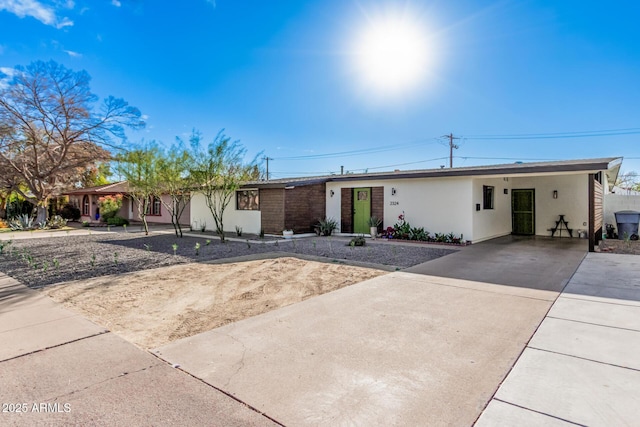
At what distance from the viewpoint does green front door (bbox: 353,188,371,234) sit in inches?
545

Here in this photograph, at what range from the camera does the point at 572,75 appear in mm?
13492

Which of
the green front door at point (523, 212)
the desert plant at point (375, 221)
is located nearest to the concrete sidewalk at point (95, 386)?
the desert plant at point (375, 221)

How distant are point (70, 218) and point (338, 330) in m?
30.9

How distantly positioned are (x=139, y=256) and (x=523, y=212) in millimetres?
14940

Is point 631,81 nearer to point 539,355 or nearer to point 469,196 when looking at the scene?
point 469,196

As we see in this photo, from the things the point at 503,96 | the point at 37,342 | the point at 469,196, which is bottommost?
the point at 37,342

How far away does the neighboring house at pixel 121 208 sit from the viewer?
77.6ft

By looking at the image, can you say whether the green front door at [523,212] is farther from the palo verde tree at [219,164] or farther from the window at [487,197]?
the palo verde tree at [219,164]

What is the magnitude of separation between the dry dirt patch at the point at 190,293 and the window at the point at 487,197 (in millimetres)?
7332

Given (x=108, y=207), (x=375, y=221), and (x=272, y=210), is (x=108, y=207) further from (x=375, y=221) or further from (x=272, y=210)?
(x=375, y=221)

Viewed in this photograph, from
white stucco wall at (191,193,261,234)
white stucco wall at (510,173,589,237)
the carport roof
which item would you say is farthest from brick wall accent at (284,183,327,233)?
white stucco wall at (510,173,589,237)

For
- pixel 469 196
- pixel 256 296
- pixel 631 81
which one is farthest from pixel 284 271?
pixel 631 81

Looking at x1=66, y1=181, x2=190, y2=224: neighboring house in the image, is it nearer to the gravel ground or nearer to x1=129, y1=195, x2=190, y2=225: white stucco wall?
x1=129, y1=195, x2=190, y2=225: white stucco wall

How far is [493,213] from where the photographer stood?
13.0m
